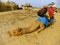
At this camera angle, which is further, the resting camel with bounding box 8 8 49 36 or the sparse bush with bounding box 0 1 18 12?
the sparse bush with bounding box 0 1 18 12

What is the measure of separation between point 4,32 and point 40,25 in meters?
1.34

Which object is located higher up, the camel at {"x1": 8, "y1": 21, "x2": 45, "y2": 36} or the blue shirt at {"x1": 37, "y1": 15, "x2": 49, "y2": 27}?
the blue shirt at {"x1": 37, "y1": 15, "x2": 49, "y2": 27}

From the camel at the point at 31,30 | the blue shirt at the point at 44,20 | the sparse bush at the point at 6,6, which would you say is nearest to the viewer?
the camel at the point at 31,30

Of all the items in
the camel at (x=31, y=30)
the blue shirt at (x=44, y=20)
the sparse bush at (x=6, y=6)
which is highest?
the blue shirt at (x=44, y=20)

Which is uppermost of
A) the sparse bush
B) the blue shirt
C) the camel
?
the blue shirt

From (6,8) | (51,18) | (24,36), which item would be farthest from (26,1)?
(24,36)

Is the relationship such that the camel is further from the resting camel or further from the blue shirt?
the blue shirt

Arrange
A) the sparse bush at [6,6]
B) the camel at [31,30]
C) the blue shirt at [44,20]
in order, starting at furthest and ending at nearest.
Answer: the sparse bush at [6,6] < the blue shirt at [44,20] < the camel at [31,30]

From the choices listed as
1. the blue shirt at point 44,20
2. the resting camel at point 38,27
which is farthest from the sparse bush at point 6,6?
the blue shirt at point 44,20

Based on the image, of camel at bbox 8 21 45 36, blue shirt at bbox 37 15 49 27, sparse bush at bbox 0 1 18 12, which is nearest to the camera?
camel at bbox 8 21 45 36

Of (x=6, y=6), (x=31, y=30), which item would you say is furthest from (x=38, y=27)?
(x=6, y=6)

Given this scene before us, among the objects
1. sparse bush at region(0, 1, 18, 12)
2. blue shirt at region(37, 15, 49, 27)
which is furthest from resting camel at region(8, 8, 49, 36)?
sparse bush at region(0, 1, 18, 12)

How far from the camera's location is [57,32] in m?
6.48

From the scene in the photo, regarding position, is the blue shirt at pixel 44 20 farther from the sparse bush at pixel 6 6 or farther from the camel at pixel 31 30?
the sparse bush at pixel 6 6
